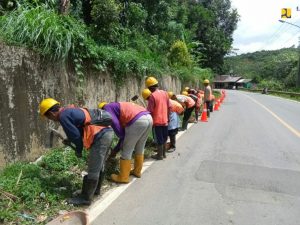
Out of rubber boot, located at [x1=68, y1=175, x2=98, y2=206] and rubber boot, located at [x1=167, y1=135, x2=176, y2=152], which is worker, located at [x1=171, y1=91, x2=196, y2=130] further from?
rubber boot, located at [x1=68, y1=175, x2=98, y2=206]

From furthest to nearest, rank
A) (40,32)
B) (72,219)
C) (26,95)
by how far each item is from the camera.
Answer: (40,32)
(26,95)
(72,219)

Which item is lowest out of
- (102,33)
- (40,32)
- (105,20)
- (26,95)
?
(26,95)

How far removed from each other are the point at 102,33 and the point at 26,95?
6971mm

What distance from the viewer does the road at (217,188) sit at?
5.43 m

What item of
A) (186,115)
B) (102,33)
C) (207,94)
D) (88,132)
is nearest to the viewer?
(88,132)

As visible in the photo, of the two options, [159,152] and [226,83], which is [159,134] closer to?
[159,152]

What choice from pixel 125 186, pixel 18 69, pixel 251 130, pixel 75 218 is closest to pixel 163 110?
pixel 125 186

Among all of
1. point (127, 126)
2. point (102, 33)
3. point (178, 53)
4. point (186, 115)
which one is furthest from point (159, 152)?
point (178, 53)

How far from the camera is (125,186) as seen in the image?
22.1 ft

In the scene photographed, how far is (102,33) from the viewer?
1363 centimetres

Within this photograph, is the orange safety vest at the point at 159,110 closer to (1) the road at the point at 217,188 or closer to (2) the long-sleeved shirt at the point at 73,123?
(1) the road at the point at 217,188

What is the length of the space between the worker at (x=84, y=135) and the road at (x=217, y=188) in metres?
0.43

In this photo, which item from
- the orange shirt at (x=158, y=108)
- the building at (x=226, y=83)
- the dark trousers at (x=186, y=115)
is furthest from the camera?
the building at (x=226, y=83)

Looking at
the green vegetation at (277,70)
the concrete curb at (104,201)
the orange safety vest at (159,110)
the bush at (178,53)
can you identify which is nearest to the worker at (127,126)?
the concrete curb at (104,201)
